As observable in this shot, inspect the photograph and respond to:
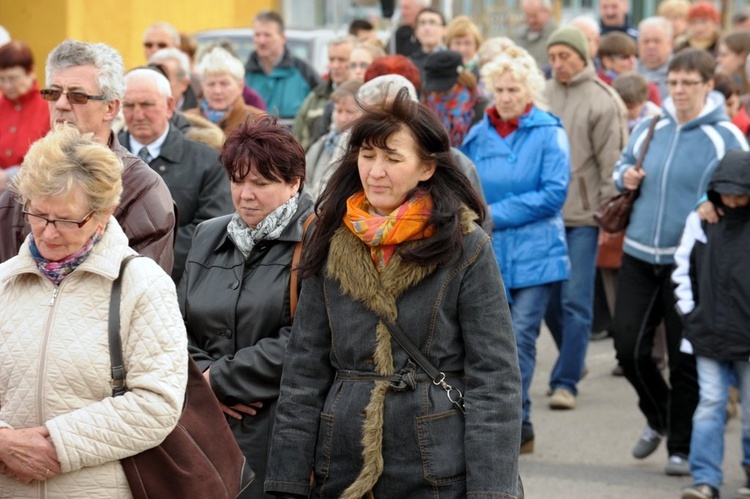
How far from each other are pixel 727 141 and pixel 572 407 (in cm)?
238

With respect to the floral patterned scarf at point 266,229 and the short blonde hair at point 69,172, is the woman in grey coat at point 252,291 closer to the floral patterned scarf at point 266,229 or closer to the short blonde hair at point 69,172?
the floral patterned scarf at point 266,229

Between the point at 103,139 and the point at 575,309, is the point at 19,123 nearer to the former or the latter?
the point at 575,309

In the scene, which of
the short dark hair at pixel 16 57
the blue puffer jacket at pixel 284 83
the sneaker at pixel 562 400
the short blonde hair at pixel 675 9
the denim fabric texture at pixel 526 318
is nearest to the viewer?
the denim fabric texture at pixel 526 318

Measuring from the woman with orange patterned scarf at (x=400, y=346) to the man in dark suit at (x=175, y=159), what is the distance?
9.61 ft

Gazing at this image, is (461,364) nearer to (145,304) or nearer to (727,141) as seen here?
(145,304)

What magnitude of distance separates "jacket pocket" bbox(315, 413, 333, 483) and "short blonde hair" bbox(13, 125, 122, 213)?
920mm

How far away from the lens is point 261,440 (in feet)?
16.0

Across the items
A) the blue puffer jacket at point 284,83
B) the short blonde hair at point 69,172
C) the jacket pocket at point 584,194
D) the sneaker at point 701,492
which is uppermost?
the short blonde hair at point 69,172

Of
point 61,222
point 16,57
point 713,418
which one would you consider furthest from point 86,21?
point 61,222

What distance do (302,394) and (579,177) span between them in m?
5.91

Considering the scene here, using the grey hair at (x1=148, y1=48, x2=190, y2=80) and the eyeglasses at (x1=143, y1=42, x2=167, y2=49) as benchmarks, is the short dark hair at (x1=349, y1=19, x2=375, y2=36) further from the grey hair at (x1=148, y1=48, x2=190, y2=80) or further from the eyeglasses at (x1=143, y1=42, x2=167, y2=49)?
the grey hair at (x1=148, y1=48, x2=190, y2=80)

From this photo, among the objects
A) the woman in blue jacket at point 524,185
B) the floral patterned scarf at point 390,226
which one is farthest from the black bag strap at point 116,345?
the woman in blue jacket at point 524,185

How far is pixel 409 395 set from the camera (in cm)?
409

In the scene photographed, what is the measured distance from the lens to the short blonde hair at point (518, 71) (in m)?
8.02
